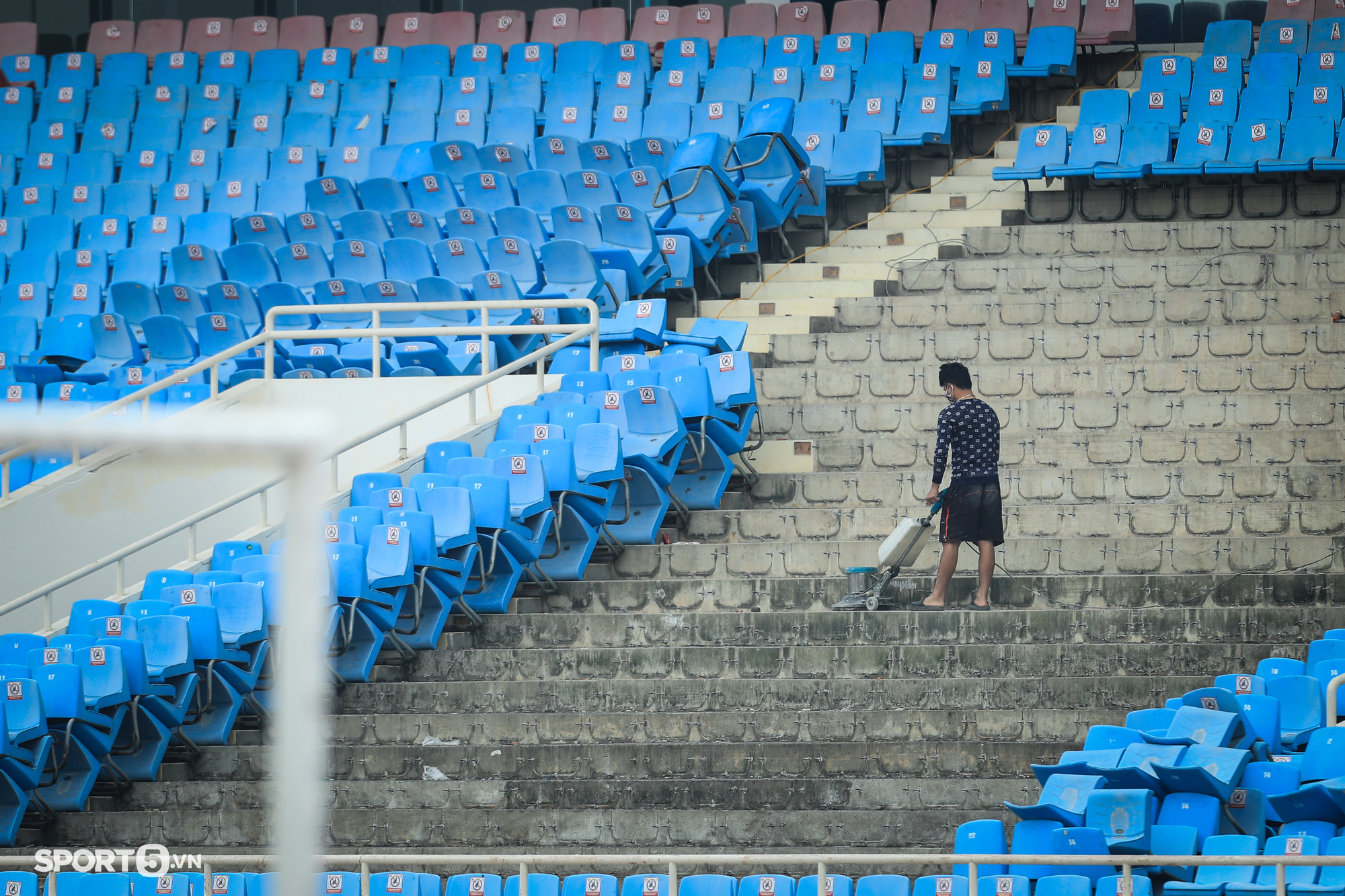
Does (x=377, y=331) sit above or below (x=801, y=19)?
below

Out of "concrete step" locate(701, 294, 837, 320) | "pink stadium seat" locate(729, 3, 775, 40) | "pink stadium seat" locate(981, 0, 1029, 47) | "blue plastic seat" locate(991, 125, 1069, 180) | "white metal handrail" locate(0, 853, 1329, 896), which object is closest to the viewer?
"white metal handrail" locate(0, 853, 1329, 896)

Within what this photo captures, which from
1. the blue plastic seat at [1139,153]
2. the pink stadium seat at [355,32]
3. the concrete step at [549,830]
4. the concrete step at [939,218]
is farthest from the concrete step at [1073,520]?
the pink stadium seat at [355,32]

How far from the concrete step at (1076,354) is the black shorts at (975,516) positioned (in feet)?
6.13

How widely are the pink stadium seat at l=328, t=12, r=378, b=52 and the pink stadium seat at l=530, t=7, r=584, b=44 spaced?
150 cm

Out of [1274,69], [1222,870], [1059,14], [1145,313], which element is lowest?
[1222,870]

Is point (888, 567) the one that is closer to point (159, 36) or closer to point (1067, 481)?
point (1067, 481)

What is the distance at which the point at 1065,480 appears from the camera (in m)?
8.23

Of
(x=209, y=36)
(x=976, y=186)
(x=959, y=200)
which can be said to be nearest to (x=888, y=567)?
(x=959, y=200)

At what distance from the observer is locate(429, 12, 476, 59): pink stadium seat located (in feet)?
47.8

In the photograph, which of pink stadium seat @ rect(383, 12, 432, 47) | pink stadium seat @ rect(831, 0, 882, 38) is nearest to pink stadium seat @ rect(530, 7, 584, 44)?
pink stadium seat @ rect(383, 12, 432, 47)

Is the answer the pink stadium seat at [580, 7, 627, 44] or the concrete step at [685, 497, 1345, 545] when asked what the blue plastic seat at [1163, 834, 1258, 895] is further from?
the pink stadium seat at [580, 7, 627, 44]

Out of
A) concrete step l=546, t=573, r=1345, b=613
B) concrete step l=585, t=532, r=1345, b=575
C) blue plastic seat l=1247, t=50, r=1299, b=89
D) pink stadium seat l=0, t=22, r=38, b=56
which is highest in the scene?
pink stadium seat l=0, t=22, r=38, b=56

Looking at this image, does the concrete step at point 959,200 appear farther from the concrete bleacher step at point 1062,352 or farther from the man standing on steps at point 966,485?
the man standing on steps at point 966,485

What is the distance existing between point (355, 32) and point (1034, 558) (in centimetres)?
947
